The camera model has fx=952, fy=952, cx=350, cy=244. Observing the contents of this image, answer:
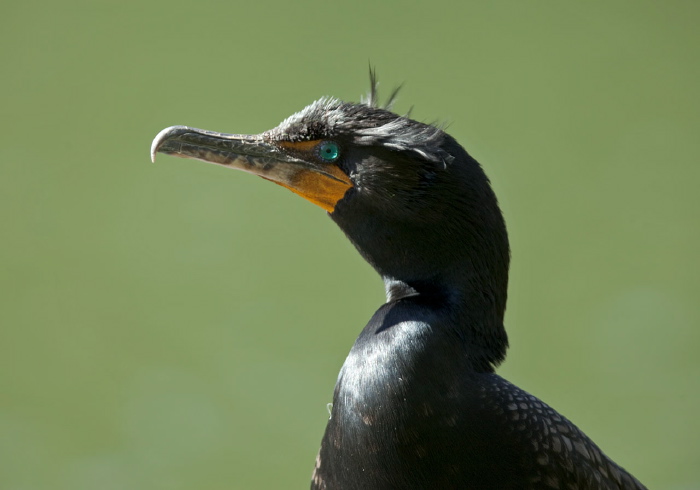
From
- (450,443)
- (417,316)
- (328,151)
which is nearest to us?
(450,443)

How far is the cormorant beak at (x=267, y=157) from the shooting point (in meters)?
3.16

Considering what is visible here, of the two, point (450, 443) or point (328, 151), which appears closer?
point (450, 443)

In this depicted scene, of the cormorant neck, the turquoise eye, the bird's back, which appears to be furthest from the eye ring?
the bird's back

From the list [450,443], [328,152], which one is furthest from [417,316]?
[328,152]

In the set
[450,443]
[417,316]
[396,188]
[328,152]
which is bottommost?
[450,443]

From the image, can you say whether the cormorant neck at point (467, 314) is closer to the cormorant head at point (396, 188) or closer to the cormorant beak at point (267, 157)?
the cormorant head at point (396, 188)

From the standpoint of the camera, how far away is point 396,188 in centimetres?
309

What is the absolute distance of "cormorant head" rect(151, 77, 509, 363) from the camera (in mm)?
3084

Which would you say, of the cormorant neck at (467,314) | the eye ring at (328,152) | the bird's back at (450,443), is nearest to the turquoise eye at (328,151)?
the eye ring at (328,152)

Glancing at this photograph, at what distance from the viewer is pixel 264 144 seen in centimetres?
324

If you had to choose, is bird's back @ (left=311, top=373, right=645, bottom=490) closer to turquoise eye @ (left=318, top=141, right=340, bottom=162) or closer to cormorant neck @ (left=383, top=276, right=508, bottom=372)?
cormorant neck @ (left=383, top=276, right=508, bottom=372)

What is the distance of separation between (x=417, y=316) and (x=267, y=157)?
746 millimetres

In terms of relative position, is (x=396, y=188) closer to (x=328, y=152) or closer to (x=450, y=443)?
(x=328, y=152)

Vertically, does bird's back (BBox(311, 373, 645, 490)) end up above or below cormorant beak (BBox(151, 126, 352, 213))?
below
